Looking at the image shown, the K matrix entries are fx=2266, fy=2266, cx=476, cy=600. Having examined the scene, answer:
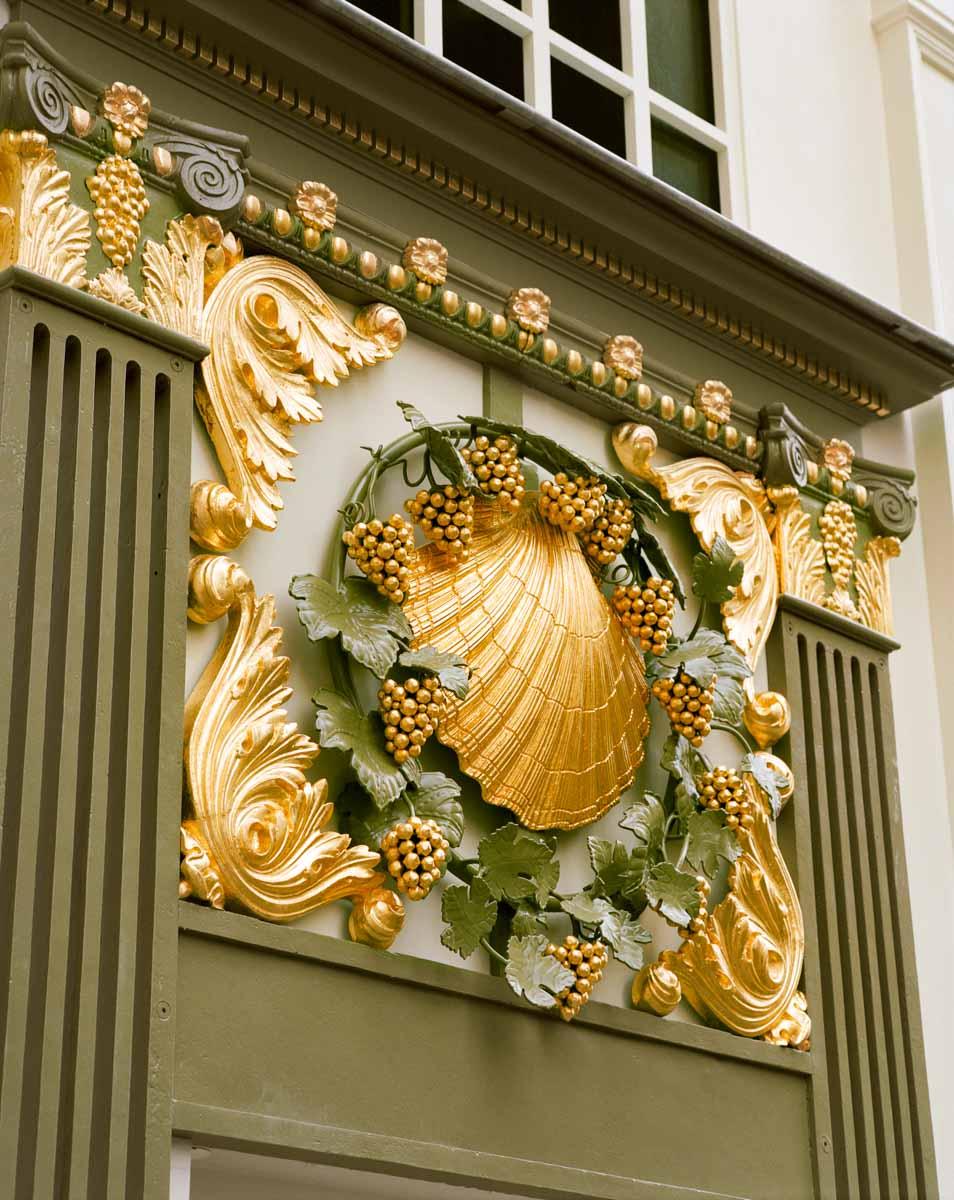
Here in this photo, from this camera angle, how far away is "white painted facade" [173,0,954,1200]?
551 centimetres

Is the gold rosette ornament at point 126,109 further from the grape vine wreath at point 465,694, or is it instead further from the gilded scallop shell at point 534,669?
the gilded scallop shell at point 534,669

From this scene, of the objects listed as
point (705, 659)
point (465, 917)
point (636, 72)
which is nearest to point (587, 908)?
point (465, 917)

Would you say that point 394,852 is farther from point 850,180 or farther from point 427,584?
point 850,180

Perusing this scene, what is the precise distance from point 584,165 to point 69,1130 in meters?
2.49

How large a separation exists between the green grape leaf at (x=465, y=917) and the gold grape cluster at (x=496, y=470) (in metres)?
0.85

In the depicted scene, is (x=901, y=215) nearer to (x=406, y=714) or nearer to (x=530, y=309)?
(x=530, y=309)

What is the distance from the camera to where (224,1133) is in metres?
3.87

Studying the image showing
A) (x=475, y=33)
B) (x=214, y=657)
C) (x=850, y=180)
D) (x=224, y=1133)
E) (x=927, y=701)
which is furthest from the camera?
(x=850, y=180)

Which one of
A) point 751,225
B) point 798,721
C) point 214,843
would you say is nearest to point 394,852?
point 214,843

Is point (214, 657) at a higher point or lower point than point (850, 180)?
lower

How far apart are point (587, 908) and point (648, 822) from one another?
29cm

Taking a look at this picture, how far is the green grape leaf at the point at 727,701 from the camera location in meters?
5.06

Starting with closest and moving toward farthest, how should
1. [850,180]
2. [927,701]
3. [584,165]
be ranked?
[584,165]
[927,701]
[850,180]

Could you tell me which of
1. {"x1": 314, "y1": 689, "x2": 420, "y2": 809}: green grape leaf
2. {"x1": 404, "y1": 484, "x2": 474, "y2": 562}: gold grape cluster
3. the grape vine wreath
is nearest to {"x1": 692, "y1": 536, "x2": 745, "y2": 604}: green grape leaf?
the grape vine wreath
